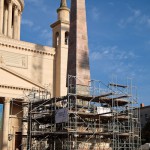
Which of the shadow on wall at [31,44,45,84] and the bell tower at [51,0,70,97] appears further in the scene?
the bell tower at [51,0,70,97]

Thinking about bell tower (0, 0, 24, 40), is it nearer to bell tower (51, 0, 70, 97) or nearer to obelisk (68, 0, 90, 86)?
bell tower (51, 0, 70, 97)

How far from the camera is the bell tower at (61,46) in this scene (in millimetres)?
39947

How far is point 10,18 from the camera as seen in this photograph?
47.8 metres

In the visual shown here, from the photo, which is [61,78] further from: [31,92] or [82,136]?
[82,136]

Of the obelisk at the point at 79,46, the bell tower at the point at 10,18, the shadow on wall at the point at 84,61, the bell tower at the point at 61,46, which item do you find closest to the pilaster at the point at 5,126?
the obelisk at the point at 79,46

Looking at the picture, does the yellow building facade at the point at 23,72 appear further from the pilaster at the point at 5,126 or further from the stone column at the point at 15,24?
the stone column at the point at 15,24

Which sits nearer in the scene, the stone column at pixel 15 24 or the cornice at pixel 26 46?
the cornice at pixel 26 46

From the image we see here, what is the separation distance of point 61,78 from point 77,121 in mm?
16089

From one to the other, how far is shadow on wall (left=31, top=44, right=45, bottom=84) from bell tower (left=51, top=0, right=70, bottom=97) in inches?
69.3

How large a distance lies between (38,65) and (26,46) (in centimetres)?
229

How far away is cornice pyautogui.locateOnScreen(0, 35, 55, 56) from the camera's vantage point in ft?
126

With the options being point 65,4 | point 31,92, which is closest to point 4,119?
point 31,92

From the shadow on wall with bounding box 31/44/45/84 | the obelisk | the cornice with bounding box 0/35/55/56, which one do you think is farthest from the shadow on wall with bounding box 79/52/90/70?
the cornice with bounding box 0/35/55/56

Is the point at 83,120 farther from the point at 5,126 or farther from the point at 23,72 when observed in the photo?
the point at 23,72
